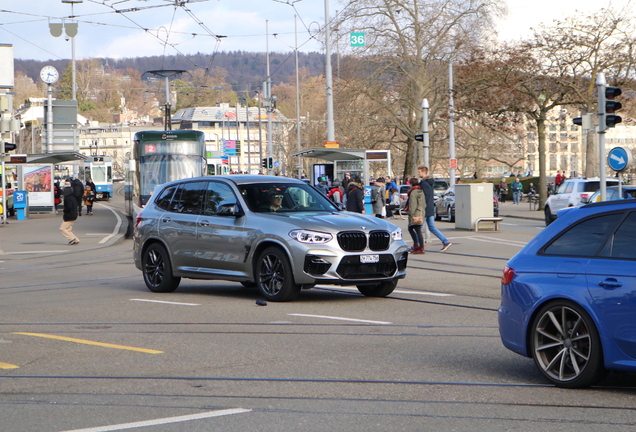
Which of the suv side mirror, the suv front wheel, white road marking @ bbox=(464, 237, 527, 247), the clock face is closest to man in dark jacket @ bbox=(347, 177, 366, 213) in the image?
white road marking @ bbox=(464, 237, 527, 247)

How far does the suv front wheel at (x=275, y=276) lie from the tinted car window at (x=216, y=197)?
1240mm

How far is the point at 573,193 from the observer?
3145cm

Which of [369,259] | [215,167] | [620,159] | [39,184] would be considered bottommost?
[369,259]

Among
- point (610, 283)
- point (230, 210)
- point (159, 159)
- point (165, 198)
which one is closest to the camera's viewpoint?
point (610, 283)

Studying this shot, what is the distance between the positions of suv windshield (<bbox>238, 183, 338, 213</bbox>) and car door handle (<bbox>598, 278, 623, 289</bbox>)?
22.5ft

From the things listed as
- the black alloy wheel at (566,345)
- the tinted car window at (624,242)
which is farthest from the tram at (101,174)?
the tinted car window at (624,242)

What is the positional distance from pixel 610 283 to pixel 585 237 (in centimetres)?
55

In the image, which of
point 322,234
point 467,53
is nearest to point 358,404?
point 322,234

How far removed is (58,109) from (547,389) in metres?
47.6

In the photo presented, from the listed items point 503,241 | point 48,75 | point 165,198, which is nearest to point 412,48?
point 48,75

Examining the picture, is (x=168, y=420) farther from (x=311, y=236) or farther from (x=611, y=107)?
(x=611, y=107)

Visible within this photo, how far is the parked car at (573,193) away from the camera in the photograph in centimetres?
3125

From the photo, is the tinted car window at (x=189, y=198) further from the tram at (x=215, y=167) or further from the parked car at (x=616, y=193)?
the tram at (x=215, y=167)

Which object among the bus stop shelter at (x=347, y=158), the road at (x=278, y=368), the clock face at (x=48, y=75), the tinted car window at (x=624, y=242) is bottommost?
the road at (x=278, y=368)
